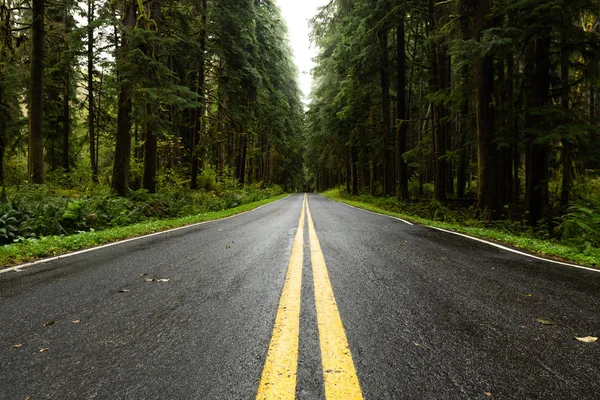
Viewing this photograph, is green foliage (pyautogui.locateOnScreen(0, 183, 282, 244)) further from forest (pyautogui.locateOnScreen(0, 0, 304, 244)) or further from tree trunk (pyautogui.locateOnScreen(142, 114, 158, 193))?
tree trunk (pyautogui.locateOnScreen(142, 114, 158, 193))

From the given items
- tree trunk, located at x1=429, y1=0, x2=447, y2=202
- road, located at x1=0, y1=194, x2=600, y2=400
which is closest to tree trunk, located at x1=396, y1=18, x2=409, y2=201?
tree trunk, located at x1=429, y1=0, x2=447, y2=202

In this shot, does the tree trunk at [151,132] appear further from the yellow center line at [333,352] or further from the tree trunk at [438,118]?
the tree trunk at [438,118]

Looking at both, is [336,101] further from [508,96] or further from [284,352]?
[284,352]

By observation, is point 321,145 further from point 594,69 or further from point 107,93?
point 594,69

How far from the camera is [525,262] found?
15.2ft

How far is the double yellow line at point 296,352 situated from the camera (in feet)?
5.03

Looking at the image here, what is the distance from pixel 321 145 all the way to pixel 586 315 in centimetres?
3074

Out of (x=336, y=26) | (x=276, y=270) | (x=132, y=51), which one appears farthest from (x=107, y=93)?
(x=276, y=270)

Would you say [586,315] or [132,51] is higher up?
[132,51]

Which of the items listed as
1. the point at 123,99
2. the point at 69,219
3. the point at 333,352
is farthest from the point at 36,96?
the point at 333,352

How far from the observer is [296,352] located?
Result: 6.18 feet

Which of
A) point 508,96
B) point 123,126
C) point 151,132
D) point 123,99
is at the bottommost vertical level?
point 151,132

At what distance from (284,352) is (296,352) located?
0.08 meters

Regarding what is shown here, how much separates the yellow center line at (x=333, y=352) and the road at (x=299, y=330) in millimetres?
10
